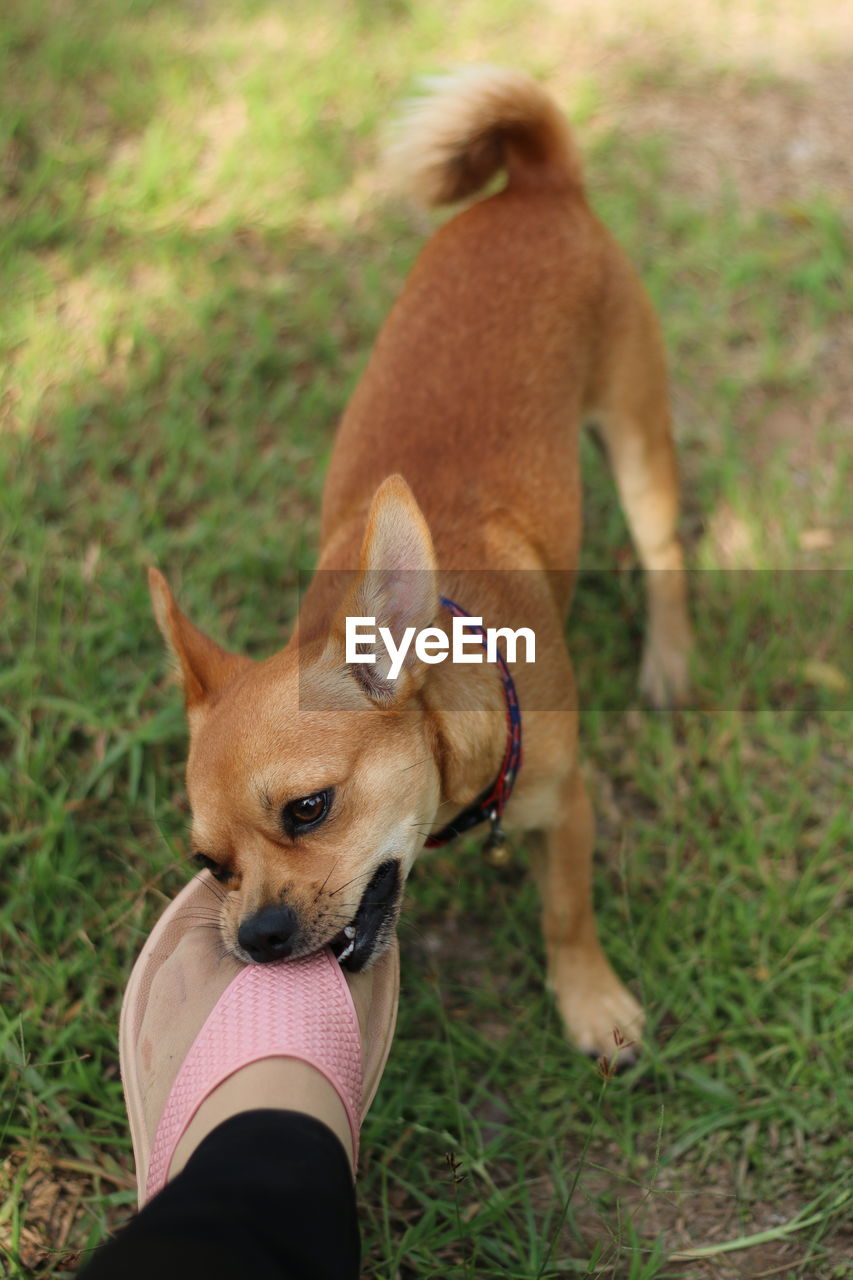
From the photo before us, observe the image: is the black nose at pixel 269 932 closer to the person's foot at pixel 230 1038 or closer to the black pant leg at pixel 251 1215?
the person's foot at pixel 230 1038

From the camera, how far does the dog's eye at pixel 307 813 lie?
2143 mm

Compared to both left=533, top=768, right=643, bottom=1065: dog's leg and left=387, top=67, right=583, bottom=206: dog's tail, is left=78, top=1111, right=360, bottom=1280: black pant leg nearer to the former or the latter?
left=533, top=768, right=643, bottom=1065: dog's leg

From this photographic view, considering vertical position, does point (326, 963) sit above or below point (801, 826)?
Result: above

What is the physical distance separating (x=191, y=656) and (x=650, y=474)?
172 cm

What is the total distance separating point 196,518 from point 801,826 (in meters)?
2.29

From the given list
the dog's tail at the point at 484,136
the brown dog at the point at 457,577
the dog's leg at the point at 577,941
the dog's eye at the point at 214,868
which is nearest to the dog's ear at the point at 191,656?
the brown dog at the point at 457,577

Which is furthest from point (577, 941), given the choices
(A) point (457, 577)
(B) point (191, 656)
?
(B) point (191, 656)

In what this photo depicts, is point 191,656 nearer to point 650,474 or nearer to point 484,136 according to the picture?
point 650,474

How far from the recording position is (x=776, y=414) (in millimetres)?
4336

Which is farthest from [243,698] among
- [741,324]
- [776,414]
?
[741,324]

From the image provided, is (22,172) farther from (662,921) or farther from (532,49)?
(662,921)

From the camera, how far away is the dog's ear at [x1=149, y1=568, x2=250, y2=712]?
2.39m

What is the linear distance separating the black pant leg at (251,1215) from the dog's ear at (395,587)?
0.87 metres

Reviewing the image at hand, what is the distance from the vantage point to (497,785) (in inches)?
98.5
